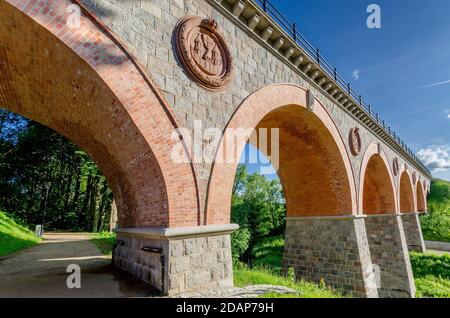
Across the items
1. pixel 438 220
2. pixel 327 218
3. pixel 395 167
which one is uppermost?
pixel 395 167

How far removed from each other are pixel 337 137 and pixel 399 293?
30.6ft

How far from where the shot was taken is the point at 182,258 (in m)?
4.11

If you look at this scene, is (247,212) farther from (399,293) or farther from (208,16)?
(208,16)

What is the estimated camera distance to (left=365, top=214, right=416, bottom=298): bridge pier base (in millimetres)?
12867

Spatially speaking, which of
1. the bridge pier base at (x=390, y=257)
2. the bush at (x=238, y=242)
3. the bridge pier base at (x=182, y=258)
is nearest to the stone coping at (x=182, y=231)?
the bridge pier base at (x=182, y=258)

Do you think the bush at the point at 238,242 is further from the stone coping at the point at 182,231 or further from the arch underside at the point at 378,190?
the stone coping at the point at 182,231

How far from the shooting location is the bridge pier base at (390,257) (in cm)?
1287

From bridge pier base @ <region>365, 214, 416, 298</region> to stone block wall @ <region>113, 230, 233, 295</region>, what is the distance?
478 inches

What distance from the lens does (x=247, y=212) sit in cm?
2591

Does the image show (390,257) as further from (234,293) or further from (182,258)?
(182,258)

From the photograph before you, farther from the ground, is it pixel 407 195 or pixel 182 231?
pixel 407 195

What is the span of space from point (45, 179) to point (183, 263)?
84.3ft

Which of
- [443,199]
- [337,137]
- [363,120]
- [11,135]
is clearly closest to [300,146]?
[337,137]

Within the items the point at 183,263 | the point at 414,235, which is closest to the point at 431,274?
A: the point at 414,235
